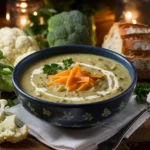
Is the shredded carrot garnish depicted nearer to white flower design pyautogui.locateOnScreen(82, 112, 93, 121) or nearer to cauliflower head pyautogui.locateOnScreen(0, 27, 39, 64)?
white flower design pyautogui.locateOnScreen(82, 112, 93, 121)

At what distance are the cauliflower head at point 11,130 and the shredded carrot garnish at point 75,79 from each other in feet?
0.52

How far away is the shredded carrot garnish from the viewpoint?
1.33m

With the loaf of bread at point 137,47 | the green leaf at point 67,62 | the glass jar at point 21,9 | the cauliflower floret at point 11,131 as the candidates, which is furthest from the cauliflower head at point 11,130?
the glass jar at point 21,9

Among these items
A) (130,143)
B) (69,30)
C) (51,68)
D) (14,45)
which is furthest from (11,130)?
(69,30)

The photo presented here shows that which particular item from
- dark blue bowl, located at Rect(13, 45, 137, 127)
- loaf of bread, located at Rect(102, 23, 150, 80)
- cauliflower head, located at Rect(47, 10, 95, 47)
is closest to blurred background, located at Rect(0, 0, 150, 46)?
cauliflower head, located at Rect(47, 10, 95, 47)

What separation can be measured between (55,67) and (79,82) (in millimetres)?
131

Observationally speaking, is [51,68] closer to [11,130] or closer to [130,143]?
[11,130]

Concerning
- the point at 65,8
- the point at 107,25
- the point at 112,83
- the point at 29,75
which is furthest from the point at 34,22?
the point at 112,83

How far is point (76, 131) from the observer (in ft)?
4.43

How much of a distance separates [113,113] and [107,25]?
3.44 feet

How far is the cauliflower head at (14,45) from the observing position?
5.82 feet

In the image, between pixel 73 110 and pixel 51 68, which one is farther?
pixel 51 68

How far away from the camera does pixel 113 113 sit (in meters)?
1.32

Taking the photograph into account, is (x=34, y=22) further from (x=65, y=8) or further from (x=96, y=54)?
(x=96, y=54)
